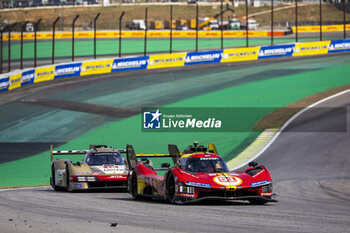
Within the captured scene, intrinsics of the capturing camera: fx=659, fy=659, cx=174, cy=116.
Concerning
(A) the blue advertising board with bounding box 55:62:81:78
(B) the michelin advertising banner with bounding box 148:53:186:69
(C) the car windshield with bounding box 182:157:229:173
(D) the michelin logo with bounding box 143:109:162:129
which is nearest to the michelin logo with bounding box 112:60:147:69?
(B) the michelin advertising banner with bounding box 148:53:186:69

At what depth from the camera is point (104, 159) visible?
2212 cm

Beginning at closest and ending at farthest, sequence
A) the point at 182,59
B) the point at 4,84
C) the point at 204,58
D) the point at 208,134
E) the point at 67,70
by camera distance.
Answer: the point at 208,134 < the point at 4,84 < the point at 67,70 < the point at 182,59 < the point at 204,58

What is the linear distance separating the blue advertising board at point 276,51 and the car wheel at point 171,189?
46.4 meters

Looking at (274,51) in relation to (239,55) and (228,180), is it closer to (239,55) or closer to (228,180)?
(239,55)

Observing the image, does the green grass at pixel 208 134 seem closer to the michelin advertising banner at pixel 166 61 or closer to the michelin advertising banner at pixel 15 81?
the michelin advertising banner at pixel 166 61

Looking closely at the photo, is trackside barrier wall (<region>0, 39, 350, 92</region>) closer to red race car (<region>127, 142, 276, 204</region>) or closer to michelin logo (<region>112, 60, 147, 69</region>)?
michelin logo (<region>112, 60, 147, 69</region>)

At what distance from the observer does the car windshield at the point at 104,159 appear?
22047mm

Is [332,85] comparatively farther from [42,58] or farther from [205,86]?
[42,58]

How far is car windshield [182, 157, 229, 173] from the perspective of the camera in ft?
53.1

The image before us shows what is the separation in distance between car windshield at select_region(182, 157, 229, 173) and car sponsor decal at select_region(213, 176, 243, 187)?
774 millimetres

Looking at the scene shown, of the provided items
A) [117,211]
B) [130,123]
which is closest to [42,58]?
[130,123]

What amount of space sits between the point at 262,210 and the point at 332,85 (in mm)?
34595

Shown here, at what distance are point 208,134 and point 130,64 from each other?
986 inches

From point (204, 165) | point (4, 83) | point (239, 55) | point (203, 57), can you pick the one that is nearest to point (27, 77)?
point (4, 83)
